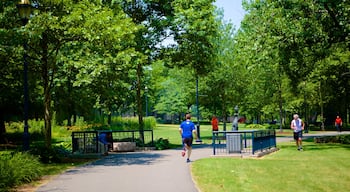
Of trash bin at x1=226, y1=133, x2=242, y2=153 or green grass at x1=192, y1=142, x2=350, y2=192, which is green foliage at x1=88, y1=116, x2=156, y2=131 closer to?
trash bin at x1=226, y1=133, x2=242, y2=153

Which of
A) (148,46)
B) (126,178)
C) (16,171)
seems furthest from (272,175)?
(148,46)

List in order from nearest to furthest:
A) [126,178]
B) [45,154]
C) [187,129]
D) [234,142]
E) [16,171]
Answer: [16,171], [126,178], [45,154], [187,129], [234,142]

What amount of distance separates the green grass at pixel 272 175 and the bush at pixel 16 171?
4.69m

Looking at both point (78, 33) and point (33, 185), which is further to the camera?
point (78, 33)

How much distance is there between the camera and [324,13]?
2227 cm

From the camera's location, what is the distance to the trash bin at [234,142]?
18348 millimetres

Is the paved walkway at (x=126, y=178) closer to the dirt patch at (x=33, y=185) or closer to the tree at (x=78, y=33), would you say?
the dirt patch at (x=33, y=185)

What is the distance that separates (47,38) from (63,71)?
10.5ft

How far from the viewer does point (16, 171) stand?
11.1 meters

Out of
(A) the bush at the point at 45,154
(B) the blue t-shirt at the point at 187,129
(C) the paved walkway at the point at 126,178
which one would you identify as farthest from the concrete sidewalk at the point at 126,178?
(A) the bush at the point at 45,154

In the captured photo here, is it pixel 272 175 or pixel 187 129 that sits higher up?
pixel 187 129

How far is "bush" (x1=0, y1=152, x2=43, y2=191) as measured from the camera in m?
10.5

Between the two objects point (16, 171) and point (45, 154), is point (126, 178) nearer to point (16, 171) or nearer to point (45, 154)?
point (16, 171)

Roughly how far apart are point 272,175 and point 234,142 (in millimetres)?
5969
